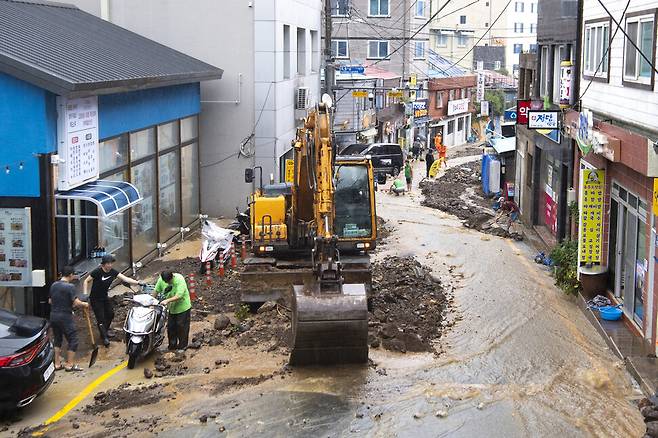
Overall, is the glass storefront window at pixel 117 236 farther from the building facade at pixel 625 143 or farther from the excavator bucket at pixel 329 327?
the building facade at pixel 625 143

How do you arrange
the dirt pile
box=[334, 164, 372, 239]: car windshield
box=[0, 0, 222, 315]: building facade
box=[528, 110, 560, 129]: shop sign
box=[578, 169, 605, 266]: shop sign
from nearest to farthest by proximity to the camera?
the dirt pile, box=[0, 0, 222, 315]: building facade, box=[334, 164, 372, 239]: car windshield, box=[578, 169, 605, 266]: shop sign, box=[528, 110, 560, 129]: shop sign

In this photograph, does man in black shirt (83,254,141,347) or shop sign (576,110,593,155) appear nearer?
man in black shirt (83,254,141,347)

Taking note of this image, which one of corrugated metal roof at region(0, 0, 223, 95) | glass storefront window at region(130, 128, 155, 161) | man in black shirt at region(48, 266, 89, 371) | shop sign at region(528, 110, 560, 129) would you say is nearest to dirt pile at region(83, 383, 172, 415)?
man in black shirt at region(48, 266, 89, 371)

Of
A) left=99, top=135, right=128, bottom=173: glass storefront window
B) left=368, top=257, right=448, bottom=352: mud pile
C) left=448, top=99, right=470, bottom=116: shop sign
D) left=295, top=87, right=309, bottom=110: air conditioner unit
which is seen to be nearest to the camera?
left=368, top=257, right=448, bottom=352: mud pile

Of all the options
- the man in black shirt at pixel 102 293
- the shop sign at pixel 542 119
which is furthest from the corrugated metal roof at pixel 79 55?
the shop sign at pixel 542 119

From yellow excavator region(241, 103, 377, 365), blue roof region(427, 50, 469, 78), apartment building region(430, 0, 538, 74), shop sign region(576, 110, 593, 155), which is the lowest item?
yellow excavator region(241, 103, 377, 365)

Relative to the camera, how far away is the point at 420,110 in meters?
59.1

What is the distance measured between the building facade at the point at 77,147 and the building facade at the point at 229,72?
321 cm

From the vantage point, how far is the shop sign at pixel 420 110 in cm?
5813

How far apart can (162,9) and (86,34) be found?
6516 mm

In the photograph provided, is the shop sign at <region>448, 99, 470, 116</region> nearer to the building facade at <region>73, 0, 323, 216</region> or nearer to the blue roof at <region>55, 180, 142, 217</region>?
the building facade at <region>73, 0, 323, 216</region>

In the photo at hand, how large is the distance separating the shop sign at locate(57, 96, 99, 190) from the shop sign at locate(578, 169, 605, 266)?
394 inches

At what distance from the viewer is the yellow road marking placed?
11508 millimetres

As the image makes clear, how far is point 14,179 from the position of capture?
15.8 m
